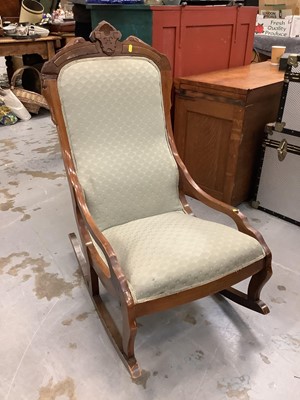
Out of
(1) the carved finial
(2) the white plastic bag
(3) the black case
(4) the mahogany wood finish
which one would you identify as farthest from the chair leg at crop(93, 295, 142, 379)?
(2) the white plastic bag

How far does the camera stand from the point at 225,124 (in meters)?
2.08

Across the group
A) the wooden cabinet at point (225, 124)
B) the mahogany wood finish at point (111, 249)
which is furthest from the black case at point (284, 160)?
the mahogany wood finish at point (111, 249)

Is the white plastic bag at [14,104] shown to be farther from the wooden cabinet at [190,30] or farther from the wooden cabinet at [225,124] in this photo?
the wooden cabinet at [225,124]

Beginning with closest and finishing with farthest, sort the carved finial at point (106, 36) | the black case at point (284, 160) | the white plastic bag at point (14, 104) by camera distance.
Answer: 1. the carved finial at point (106, 36)
2. the black case at point (284, 160)
3. the white plastic bag at point (14, 104)

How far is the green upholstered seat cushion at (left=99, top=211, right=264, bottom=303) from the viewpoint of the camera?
1114 millimetres

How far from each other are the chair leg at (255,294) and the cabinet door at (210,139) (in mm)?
801

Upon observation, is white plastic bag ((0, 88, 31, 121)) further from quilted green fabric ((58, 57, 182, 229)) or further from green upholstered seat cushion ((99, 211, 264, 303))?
green upholstered seat cushion ((99, 211, 264, 303))

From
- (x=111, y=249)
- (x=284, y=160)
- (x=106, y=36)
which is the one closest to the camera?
(x=111, y=249)

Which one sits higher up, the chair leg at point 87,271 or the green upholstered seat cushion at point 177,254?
the green upholstered seat cushion at point 177,254

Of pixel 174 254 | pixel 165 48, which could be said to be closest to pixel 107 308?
pixel 174 254

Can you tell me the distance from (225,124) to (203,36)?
0.64 m

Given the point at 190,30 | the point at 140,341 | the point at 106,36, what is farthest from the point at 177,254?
the point at 190,30

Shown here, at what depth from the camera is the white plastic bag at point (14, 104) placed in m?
3.75

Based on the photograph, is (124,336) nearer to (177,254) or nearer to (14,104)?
(177,254)
